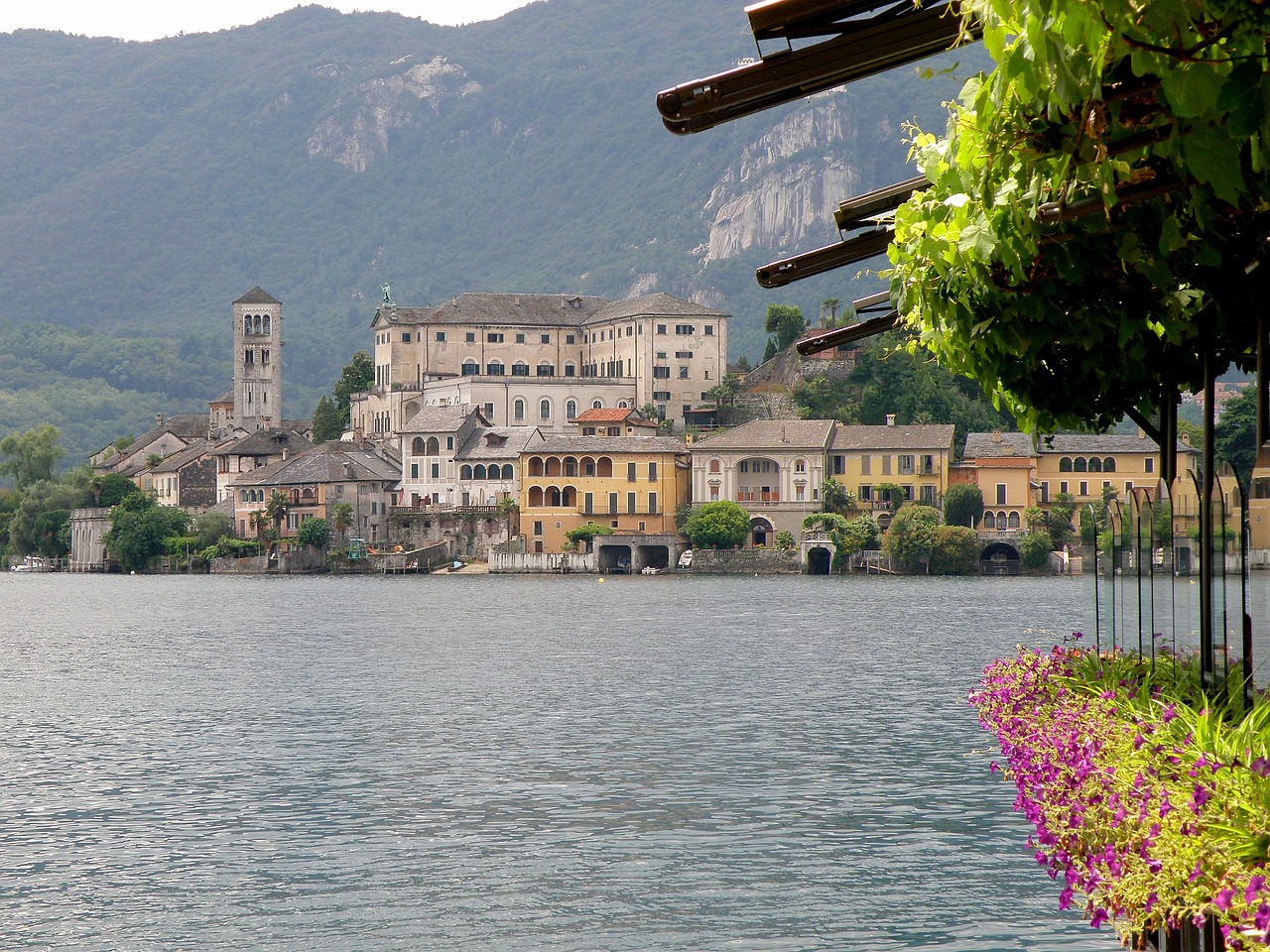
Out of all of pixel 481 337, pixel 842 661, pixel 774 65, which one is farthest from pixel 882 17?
pixel 481 337

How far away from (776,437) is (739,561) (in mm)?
9437

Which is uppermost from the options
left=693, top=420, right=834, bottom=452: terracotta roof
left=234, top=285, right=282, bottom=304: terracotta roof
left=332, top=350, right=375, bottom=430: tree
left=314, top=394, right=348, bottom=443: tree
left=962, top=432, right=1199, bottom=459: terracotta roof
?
left=234, top=285, right=282, bottom=304: terracotta roof

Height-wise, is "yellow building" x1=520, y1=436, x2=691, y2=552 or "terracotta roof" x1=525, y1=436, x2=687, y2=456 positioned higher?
"terracotta roof" x1=525, y1=436, x2=687, y2=456

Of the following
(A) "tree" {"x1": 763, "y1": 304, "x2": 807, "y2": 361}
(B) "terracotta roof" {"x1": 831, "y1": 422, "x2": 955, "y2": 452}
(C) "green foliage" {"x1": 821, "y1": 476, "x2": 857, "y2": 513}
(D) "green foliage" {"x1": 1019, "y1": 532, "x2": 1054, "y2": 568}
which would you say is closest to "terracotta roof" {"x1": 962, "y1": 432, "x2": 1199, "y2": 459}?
(B) "terracotta roof" {"x1": 831, "y1": 422, "x2": 955, "y2": 452}

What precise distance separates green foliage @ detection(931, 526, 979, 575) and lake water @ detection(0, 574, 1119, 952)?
197 ft

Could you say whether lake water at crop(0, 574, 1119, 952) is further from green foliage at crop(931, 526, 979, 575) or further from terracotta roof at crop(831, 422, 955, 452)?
terracotta roof at crop(831, 422, 955, 452)

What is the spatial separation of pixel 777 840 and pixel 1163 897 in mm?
11693

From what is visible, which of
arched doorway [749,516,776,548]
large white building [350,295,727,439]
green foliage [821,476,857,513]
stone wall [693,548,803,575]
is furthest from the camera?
large white building [350,295,727,439]

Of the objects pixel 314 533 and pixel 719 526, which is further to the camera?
pixel 314 533

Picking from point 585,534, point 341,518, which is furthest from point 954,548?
point 341,518

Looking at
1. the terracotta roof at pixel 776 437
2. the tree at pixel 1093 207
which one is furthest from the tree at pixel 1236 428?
the terracotta roof at pixel 776 437

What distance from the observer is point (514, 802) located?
22.5m

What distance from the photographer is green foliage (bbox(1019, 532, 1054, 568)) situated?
11331 centimetres

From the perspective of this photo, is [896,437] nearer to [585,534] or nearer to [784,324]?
[585,534]
